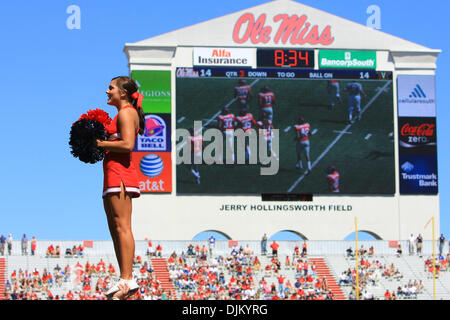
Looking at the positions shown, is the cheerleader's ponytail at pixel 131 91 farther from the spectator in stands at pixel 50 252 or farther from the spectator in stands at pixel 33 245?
the spectator in stands at pixel 33 245

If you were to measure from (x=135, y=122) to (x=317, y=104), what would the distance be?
1460 inches

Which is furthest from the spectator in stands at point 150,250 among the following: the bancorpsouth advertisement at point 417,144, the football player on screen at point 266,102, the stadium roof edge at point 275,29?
the bancorpsouth advertisement at point 417,144

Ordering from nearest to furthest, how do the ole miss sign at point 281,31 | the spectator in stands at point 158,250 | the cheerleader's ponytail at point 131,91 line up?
the cheerleader's ponytail at point 131,91, the spectator in stands at point 158,250, the ole miss sign at point 281,31

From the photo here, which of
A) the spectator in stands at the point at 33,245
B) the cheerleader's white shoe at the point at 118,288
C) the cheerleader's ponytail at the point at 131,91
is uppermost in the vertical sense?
the cheerleader's ponytail at the point at 131,91

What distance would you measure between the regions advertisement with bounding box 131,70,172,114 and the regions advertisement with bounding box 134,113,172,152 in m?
0.33

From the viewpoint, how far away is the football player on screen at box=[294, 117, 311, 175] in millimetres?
43781

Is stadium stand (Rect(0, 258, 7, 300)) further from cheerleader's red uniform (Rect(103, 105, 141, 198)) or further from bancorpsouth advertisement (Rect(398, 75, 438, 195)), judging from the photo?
cheerleader's red uniform (Rect(103, 105, 141, 198))

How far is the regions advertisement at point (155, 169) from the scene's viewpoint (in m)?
43.4

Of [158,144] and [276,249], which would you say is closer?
[276,249]

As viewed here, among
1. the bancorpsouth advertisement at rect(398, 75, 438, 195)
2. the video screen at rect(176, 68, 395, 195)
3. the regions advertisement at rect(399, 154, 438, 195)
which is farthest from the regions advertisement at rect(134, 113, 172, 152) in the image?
the regions advertisement at rect(399, 154, 438, 195)

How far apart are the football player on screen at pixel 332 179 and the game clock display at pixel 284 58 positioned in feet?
16.8

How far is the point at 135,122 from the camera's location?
7.55 meters
